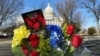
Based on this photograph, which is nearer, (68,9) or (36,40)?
(36,40)

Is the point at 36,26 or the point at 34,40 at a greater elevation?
the point at 36,26

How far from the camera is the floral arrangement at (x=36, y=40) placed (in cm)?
354

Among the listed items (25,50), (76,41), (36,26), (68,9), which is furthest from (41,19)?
(68,9)

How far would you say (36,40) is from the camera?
11.5 feet

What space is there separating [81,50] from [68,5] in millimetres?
60453

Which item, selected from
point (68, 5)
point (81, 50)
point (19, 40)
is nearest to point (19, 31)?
point (19, 40)

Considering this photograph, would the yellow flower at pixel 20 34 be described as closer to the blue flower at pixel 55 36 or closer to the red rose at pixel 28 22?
the red rose at pixel 28 22

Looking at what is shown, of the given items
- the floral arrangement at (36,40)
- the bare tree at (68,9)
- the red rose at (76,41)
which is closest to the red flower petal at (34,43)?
the floral arrangement at (36,40)

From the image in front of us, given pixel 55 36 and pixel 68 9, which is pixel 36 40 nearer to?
pixel 55 36

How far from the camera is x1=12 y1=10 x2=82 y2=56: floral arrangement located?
354 centimetres

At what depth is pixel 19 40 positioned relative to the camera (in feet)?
11.6

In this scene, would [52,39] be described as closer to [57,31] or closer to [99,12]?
[57,31]

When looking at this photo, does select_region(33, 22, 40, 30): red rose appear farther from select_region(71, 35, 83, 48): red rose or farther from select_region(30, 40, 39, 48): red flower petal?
select_region(71, 35, 83, 48): red rose

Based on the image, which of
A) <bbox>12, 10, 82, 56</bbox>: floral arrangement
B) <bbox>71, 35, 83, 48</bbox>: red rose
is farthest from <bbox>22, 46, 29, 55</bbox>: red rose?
<bbox>71, 35, 83, 48</bbox>: red rose
